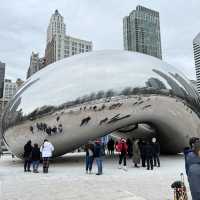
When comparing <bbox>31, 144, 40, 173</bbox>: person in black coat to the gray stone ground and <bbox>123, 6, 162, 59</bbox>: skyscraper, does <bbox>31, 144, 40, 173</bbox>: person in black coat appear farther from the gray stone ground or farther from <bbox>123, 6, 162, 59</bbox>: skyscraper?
<bbox>123, 6, 162, 59</bbox>: skyscraper

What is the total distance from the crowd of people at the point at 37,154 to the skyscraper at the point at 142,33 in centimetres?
17056

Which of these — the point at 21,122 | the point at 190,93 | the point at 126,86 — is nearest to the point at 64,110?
the point at 21,122

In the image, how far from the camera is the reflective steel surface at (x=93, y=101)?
13508 millimetres

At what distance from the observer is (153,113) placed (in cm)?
1505

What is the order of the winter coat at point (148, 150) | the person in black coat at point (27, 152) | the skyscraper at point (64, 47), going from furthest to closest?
the skyscraper at point (64, 47) < the person in black coat at point (27, 152) < the winter coat at point (148, 150)

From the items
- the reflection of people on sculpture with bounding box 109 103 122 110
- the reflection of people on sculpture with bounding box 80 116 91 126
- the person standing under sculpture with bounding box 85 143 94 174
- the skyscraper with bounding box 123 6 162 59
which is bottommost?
the person standing under sculpture with bounding box 85 143 94 174

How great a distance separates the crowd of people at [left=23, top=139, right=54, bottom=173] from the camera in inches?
Answer: 490

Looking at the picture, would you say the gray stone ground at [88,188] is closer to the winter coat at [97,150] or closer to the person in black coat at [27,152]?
the winter coat at [97,150]

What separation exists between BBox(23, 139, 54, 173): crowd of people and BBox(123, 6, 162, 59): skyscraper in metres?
171

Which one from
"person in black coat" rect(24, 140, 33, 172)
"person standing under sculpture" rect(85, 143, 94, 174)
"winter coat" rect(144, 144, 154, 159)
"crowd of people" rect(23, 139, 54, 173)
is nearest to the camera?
"person standing under sculpture" rect(85, 143, 94, 174)

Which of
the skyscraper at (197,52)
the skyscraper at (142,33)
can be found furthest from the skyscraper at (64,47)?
the skyscraper at (197,52)

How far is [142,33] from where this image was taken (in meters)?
188

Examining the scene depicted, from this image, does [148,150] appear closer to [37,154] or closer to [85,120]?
[85,120]

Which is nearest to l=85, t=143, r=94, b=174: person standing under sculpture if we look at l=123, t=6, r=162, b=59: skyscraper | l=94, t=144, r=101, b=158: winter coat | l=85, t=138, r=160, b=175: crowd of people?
l=85, t=138, r=160, b=175: crowd of people
